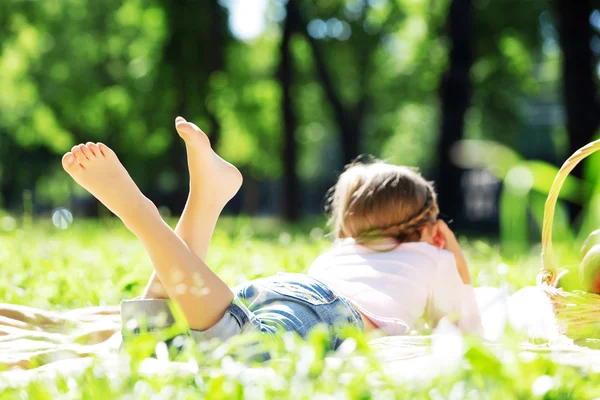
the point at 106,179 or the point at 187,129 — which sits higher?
the point at 187,129

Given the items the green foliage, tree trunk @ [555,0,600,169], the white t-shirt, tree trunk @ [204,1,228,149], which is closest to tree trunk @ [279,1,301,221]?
the green foliage

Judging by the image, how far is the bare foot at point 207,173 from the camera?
2619 mm

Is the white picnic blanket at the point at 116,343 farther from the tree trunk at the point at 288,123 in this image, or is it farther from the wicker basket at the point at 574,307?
the tree trunk at the point at 288,123

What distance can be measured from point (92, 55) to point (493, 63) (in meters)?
10.2

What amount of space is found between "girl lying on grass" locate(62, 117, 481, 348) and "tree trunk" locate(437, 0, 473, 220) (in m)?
8.25

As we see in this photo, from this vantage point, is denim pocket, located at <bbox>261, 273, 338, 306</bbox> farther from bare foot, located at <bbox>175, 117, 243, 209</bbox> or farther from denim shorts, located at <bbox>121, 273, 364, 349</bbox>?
bare foot, located at <bbox>175, 117, 243, 209</bbox>

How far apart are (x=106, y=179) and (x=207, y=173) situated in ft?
1.43

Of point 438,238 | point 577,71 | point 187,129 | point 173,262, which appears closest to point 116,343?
point 173,262

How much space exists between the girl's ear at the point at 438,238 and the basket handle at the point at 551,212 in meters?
0.59

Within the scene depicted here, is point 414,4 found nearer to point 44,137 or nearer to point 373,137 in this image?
point 373,137

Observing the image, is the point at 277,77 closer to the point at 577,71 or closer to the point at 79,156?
the point at 577,71

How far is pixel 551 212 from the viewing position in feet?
8.08

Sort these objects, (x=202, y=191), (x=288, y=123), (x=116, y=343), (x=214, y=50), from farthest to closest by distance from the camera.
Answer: (x=214, y=50), (x=288, y=123), (x=202, y=191), (x=116, y=343)

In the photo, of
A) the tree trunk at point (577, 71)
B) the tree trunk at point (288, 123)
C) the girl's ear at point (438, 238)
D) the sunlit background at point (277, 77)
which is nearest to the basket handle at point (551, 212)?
the girl's ear at point (438, 238)
